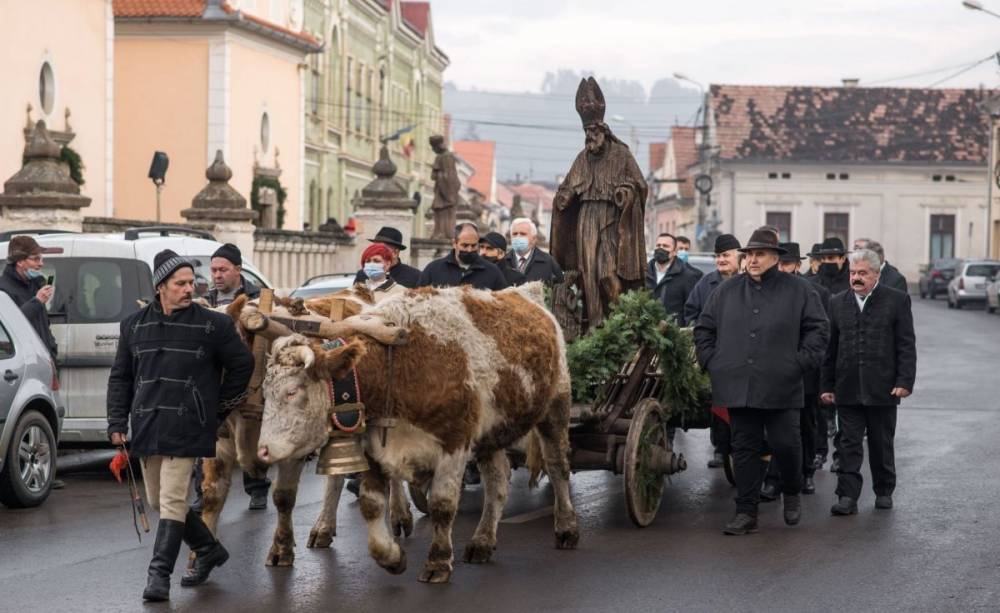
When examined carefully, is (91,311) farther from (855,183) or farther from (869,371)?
(855,183)

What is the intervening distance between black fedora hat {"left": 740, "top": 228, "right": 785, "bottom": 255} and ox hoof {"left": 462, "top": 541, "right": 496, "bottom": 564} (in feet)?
9.45

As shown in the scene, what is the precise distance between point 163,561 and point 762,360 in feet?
14.2

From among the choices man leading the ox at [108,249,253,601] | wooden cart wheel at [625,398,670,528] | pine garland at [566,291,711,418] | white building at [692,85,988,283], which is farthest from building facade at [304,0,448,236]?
man leading the ox at [108,249,253,601]

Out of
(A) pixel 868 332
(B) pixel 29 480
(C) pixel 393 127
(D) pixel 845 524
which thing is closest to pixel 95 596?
(B) pixel 29 480

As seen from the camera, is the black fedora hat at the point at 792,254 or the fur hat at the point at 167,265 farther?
the black fedora hat at the point at 792,254

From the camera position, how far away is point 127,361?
854 centimetres

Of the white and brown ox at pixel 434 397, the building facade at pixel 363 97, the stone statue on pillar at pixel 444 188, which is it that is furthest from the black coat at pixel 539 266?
the building facade at pixel 363 97

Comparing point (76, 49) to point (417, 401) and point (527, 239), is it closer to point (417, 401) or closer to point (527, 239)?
point (527, 239)

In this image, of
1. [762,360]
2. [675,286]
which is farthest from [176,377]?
[675,286]

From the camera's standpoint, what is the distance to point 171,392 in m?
8.33

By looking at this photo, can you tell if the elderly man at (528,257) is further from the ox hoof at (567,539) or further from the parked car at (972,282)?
the parked car at (972,282)

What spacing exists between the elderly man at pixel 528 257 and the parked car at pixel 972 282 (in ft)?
139

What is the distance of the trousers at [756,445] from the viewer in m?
10.6

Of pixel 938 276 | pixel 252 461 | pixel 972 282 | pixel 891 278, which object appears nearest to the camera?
pixel 252 461
